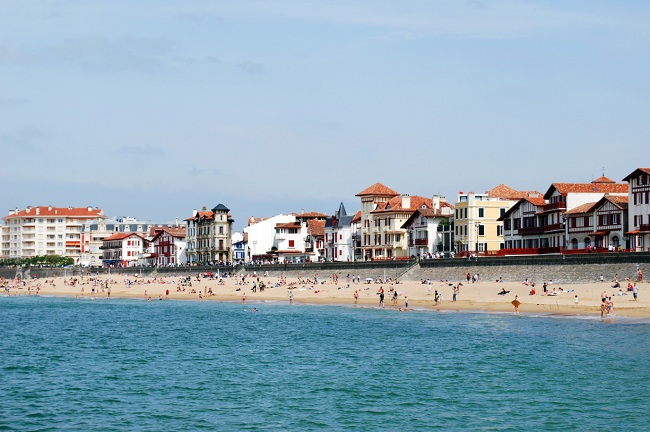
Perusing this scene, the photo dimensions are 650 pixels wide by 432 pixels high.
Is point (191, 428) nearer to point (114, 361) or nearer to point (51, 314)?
point (114, 361)

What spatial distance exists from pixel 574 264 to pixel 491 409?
4493 cm

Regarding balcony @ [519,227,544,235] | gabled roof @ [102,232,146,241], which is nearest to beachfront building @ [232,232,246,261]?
gabled roof @ [102,232,146,241]

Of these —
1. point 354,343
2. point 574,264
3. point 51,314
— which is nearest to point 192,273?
point 51,314

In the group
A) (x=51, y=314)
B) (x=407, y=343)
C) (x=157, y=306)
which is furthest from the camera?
(x=157, y=306)

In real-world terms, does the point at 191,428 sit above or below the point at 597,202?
below

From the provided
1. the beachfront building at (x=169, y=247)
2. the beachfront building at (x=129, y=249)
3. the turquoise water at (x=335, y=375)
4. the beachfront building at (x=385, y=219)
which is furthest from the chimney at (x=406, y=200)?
the beachfront building at (x=129, y=249)

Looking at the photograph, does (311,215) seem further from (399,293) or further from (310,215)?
(399,293)

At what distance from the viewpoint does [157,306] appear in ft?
313

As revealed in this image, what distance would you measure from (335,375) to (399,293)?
140 ft

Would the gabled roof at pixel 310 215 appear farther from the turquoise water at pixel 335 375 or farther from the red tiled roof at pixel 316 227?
the turquoise water at pixel 335 375

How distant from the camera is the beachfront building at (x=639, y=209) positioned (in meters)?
81.9

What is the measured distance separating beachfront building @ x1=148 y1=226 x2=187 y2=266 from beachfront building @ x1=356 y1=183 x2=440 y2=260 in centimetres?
4393

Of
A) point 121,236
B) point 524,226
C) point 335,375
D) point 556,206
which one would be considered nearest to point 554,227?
point 556,206

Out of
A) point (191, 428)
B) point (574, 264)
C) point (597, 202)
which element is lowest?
point (191, 428)
